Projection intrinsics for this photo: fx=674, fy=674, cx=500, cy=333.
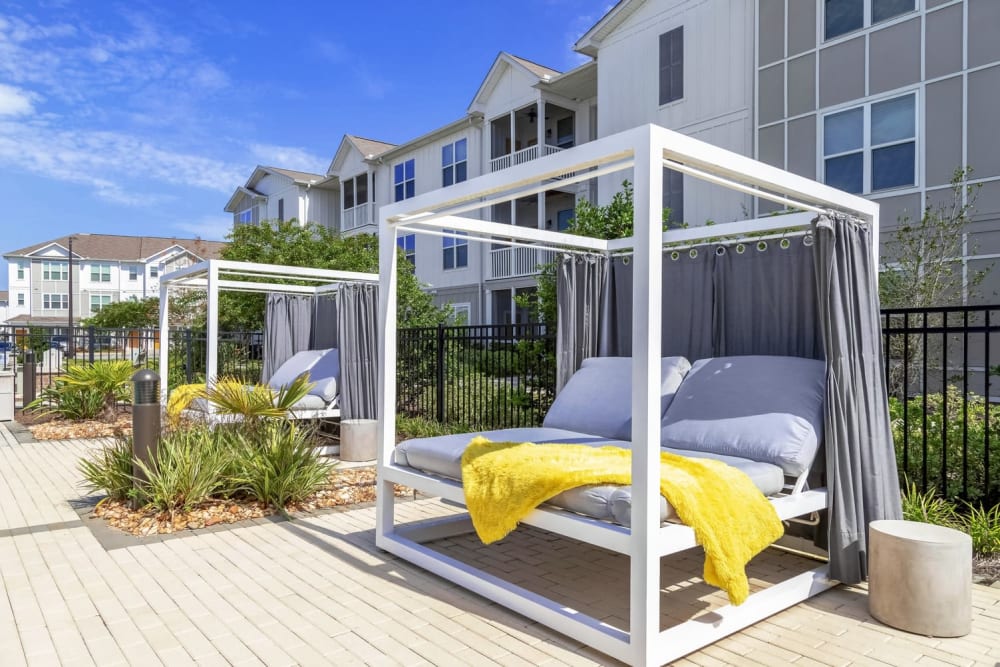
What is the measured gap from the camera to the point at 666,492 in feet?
9.34

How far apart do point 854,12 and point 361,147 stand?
1531 cm

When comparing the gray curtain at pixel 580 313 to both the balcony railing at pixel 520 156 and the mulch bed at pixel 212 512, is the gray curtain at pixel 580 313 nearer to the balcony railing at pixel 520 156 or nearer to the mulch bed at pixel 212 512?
the mulch bed at pixel 212 512

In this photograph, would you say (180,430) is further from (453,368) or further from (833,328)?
(833,328)

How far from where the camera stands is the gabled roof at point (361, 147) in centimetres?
2206

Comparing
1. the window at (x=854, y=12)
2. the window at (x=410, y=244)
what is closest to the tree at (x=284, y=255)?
the window at (x=410, y=244)

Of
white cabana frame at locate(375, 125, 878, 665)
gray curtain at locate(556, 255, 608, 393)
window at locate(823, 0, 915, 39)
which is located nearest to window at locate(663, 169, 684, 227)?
window at locate(823, 0, 915, 39)

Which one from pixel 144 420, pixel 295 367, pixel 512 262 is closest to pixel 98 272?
pixel 512 262

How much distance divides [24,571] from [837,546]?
4423 millimetres

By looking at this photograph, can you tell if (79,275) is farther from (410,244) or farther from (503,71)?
(503,71)

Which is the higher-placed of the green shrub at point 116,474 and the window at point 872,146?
the window at point 872,146

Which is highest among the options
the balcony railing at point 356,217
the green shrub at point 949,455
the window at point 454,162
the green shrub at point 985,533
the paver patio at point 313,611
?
the window at point 454,162

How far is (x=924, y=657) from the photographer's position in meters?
2.76

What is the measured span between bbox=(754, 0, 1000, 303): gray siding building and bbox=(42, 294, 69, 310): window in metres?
49.4

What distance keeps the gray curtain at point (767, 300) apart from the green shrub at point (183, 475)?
370 cm
